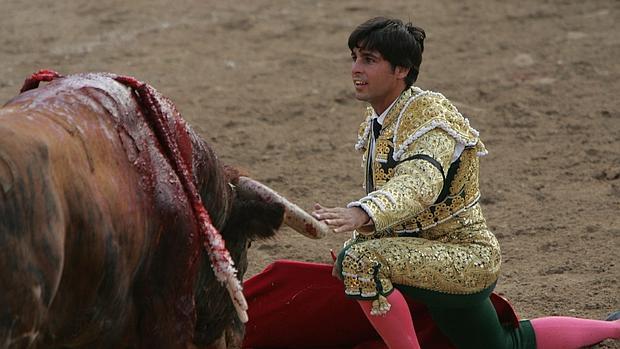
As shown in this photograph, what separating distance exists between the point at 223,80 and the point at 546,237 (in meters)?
3.50

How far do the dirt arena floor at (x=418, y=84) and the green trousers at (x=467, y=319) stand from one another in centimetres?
69

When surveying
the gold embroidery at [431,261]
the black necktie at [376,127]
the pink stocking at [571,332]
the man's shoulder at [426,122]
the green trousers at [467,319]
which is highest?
the man's shoulder at [426,122]

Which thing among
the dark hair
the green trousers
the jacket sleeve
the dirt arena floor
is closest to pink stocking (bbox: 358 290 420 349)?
the green trousers

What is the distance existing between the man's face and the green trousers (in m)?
0.64

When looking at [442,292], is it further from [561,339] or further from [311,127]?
[311,127]

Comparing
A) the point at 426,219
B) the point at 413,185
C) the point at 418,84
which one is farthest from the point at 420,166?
the point at 418,84

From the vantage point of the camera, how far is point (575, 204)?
6059 mm

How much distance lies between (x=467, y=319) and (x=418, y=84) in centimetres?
432

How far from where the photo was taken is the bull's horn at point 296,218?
11.5ft

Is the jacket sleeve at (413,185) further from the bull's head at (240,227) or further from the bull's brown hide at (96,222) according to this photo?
the bull's brown hide at (96,222)

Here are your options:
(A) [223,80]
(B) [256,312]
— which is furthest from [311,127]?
(B) [256,312]

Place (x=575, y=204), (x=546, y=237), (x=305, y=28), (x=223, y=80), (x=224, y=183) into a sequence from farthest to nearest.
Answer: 1. (x=305, y=28)
2. (x=223, y=80)
3. (x=575, y=204)
4. (x=546, y=237)
5. (x=224, y=183)

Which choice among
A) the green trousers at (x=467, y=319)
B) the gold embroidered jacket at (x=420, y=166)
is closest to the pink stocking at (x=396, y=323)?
the green trousers at (x=467, y=319)

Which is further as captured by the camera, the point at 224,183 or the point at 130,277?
the point at 224,183
